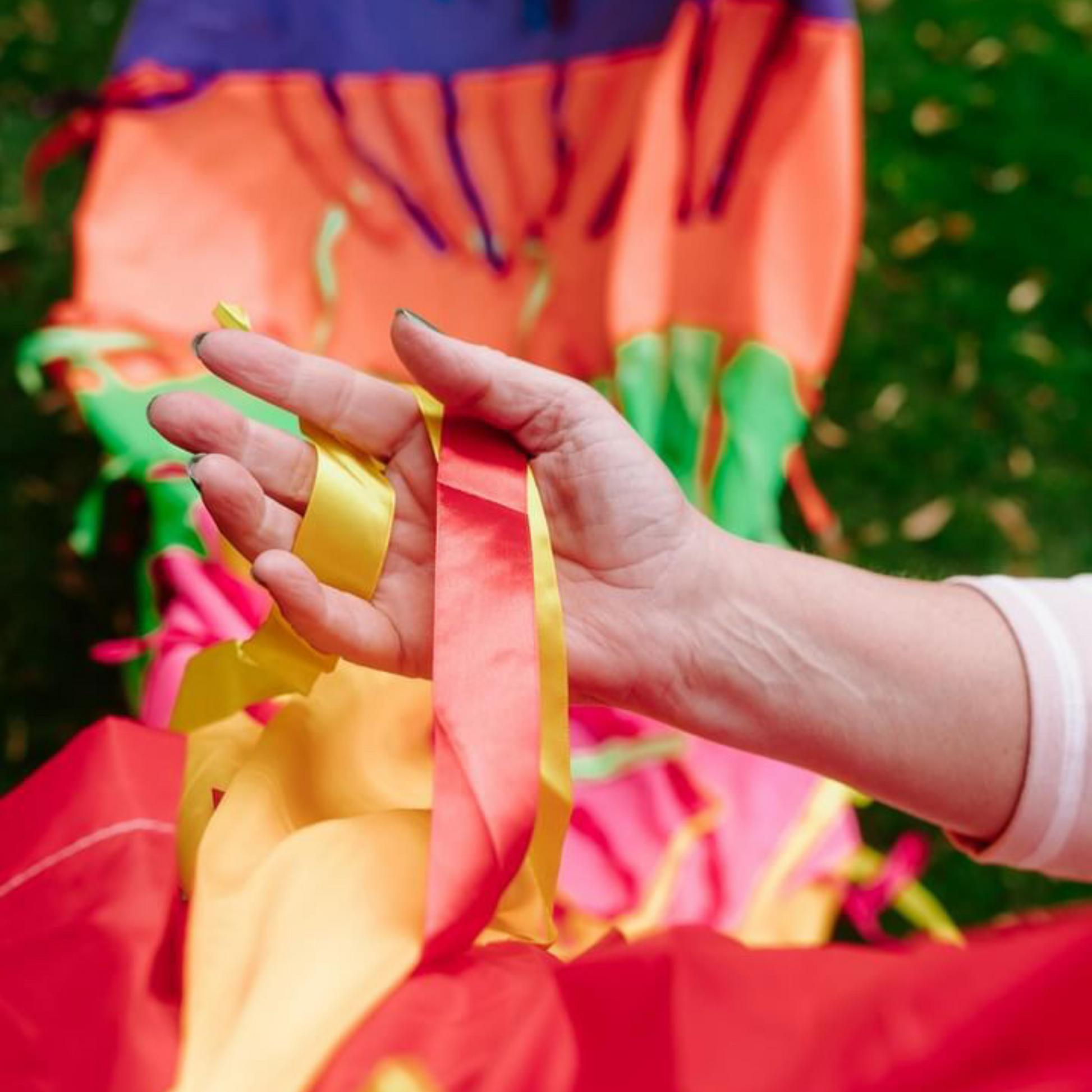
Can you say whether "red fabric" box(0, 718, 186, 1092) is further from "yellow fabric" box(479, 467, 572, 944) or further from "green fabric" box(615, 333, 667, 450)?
"green fabric" box(615, 333, 667, 450)

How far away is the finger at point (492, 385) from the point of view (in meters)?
0.63

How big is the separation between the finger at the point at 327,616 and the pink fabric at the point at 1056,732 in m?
0.37

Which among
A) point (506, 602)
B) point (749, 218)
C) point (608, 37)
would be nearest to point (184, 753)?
point (506, 602)

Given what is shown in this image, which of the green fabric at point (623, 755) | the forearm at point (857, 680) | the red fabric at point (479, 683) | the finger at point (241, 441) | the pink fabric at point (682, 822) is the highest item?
the finger at point (241, 441)

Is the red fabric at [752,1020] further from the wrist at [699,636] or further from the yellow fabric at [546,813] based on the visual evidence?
the wrist at [699,636]

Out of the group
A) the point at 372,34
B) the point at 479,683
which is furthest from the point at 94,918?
the point at 372,34

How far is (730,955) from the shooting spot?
18.9 inches

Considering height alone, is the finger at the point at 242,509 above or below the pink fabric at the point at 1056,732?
above

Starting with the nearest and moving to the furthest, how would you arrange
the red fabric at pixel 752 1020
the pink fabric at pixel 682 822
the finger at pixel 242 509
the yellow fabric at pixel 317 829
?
the red fabric at pixel 752 1020, the yellow fabric at pixel 317 829, the finger at pixel 242 509, the pink fabric at pixel 682 822

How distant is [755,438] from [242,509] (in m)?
0.62

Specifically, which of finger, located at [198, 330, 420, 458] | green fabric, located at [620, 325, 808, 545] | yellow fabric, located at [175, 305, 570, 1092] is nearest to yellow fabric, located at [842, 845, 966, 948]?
green fabric, located at [620, 325, 808, 545]

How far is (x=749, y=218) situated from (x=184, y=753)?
761mm

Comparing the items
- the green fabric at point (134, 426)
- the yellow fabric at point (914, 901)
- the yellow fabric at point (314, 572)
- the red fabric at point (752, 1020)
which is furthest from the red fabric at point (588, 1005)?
the yellow fabric at point (914, 901)

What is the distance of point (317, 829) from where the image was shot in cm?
60
